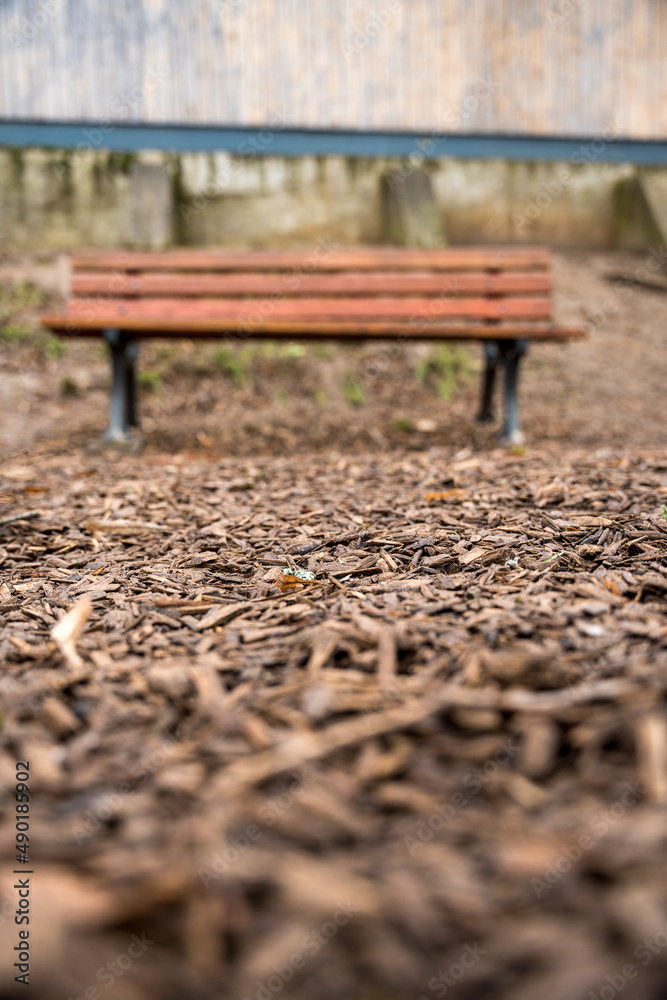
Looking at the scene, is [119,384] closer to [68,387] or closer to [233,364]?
[68,387]

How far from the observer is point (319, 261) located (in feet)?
15.0

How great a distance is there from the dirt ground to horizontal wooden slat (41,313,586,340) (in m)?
1.56

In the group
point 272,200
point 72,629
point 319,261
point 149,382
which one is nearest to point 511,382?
point 319,261

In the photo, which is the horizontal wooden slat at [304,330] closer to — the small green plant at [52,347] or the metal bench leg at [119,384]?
the metal bench leg at [119,384]

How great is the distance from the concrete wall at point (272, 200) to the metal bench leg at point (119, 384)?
3879mm

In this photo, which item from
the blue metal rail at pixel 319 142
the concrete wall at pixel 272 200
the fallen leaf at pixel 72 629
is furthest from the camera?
the blue metal rail at pixel 319 142

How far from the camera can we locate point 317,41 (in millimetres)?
8438

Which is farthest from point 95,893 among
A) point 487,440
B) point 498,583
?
point 487,440

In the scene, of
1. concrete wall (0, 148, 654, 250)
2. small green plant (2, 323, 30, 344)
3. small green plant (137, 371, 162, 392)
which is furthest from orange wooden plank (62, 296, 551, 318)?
concrete wall (0, 148, 654, 250)

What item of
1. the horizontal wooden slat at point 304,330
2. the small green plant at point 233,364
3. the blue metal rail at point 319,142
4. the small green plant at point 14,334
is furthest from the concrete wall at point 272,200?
the horizontal wooden slat at point 304,330

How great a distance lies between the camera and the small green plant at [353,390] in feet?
19.7

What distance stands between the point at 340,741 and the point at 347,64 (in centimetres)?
933

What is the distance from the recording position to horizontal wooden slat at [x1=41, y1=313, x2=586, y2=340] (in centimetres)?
427

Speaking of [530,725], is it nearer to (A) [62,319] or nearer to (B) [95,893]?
(B) [95,893]
